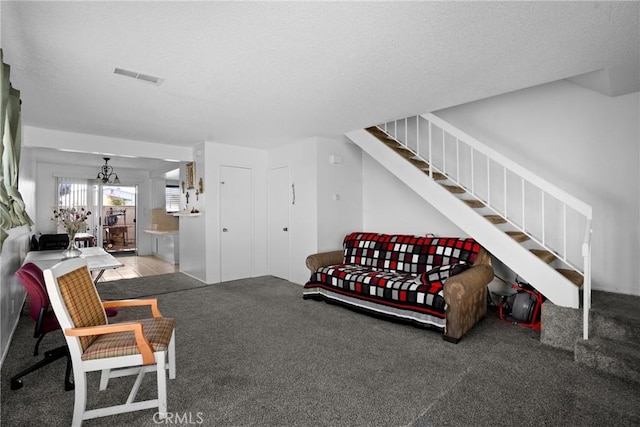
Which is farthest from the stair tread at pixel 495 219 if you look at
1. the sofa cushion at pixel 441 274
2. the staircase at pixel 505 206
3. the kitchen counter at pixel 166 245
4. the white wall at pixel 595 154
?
the kitchen counter at pixel 166 245

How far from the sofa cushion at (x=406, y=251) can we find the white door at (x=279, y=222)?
111 cm

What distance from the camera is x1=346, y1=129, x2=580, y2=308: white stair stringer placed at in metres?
2.73

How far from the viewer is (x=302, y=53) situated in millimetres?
2273

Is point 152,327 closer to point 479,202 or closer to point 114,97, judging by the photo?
point 114,97

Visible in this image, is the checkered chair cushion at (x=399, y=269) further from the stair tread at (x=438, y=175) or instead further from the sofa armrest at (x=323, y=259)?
the stair tread at (x=438, y=175)

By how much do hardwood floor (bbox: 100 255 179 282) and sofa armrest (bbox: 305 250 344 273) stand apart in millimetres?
3433

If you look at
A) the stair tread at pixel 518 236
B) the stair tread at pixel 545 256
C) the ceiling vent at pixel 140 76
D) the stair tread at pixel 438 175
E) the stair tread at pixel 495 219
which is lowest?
the stair tread at pixel 545 256

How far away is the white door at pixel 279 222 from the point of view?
530cm

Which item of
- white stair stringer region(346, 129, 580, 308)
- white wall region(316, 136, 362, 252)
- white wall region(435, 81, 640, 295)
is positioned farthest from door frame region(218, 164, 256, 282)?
white wall region(435, 81, 640, 295)

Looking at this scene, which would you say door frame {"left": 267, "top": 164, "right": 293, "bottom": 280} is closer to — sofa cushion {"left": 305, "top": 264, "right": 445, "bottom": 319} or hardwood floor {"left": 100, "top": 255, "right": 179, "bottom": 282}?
sofa cushion {"left": 305, "top": 264, "right": 445, "bottom": 319}

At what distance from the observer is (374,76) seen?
268 centimetres

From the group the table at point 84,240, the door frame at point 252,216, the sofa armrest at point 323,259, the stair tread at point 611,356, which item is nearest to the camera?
the stair tread at point 611,356

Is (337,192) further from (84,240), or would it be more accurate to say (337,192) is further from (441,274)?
(84,240)

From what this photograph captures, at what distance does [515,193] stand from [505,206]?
0.71 meters
